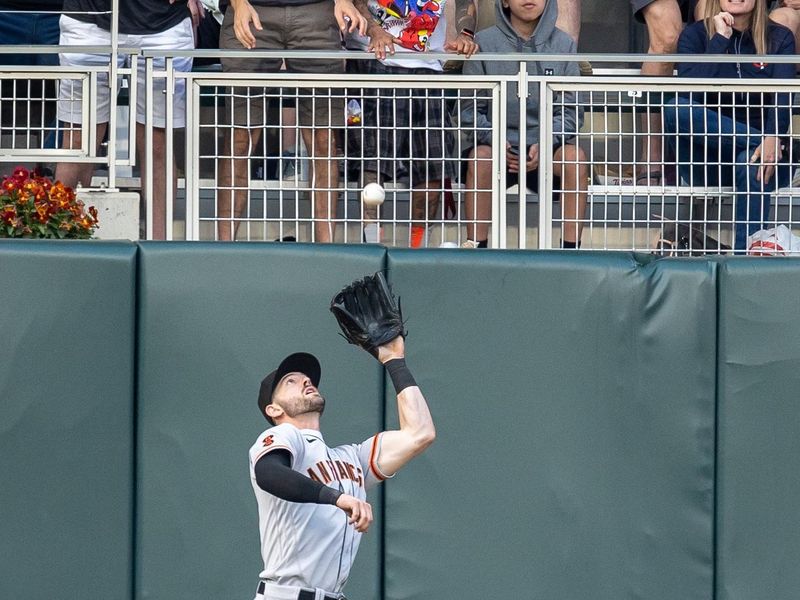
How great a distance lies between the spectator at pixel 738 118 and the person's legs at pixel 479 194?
3.14 ft

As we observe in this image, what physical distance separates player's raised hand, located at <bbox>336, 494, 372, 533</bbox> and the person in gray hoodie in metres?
2.78

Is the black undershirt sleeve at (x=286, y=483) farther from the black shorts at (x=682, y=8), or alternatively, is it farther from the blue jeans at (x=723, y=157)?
the black shorts at (x=682, y=8)

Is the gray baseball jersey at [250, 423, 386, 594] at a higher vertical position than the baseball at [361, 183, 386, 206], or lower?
lower

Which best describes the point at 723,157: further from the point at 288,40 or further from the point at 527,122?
the point at 288,40

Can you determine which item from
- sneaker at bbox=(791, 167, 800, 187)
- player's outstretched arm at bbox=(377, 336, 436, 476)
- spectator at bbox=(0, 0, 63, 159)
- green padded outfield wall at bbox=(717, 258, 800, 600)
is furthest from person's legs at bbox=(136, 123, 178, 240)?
sneaker at bbox=(791, 167, 800, 187)

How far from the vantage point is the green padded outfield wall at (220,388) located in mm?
6223

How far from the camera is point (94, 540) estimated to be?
20.3 feet

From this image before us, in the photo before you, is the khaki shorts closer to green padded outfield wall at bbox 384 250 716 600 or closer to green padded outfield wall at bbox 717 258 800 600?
green padded outfield wall at bbox 384 250 716 600

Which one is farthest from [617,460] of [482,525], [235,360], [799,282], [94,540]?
[94,540]

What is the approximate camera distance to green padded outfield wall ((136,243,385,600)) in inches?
245

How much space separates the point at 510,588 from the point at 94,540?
1843mm

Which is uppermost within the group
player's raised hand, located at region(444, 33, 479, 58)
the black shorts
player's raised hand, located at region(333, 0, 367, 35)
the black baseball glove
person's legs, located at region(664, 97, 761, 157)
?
the black shorts

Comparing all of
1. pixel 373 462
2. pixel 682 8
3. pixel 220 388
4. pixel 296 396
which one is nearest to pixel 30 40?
pixel 220 388

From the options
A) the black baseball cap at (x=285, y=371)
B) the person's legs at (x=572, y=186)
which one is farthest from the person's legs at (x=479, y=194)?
the black baseball cap at (x=285, y=371)
